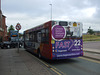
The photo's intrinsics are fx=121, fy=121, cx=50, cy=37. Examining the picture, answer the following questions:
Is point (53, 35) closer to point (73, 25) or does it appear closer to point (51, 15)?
point (73, 25)

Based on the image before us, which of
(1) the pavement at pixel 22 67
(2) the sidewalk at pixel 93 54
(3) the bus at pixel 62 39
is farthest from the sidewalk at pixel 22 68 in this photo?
(2) the sidewalk at pixel 93 54

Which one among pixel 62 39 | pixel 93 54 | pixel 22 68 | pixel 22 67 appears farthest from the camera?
pixel 93 54

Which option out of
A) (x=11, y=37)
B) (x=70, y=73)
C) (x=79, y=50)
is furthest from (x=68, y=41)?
(x=11, y=37)

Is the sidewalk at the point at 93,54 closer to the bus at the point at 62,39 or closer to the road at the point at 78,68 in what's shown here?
the road at the point at 78,68

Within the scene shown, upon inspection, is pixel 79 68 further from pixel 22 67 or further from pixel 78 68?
pixel 22 67

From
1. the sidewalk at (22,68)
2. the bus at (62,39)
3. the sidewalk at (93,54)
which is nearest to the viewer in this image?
the sidewalk at (22,68)

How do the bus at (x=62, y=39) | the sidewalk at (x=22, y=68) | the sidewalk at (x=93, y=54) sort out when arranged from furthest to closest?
the sidewalk at (x=93, y=54) < the bus at (x=62, y=39) < the sidewalk at (x=22, y=68)

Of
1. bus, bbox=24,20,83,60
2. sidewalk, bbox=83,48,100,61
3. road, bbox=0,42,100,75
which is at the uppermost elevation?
bus, bbox=24,20,83,60

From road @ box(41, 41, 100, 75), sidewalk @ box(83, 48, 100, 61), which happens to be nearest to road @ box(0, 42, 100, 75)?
road @ box(41, 41, 100, 75)

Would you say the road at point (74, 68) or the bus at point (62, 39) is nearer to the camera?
the road at point (74, 68)

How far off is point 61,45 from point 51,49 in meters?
0.76

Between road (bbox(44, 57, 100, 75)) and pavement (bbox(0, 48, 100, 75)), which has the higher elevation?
pavement (bbox(0, 48, 100, 75))

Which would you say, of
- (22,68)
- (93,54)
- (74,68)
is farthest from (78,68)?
(93,54)

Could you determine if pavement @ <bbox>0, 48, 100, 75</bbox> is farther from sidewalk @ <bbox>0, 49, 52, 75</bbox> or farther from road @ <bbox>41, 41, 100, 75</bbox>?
road @ <bbox>41, 41, 100, 75</bbox>
